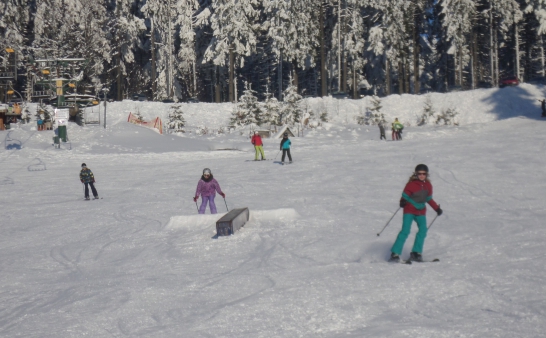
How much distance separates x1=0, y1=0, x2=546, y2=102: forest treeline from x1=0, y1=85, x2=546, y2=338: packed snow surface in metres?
25.3

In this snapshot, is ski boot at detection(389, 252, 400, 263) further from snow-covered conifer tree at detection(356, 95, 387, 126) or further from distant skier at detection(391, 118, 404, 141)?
snow-covered conifer tree at detection(356, 95, 387, 126)

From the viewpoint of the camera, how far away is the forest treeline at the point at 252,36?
50875mm

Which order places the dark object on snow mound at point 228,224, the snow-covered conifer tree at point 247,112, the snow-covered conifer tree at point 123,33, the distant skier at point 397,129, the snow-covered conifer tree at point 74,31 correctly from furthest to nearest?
1. the snow-covered conifer tree at point 123,33
2. the snow-covered conifer tree at point 74,31
3. the snow-covered conifer tree at point 247,112
4. the distant skier at point 397,129
5. the dark object on snow mound at point 228,224

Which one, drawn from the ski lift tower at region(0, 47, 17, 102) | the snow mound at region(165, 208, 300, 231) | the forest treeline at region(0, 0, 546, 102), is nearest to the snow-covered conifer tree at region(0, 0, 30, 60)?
the forest treeline at region(0, 0, 546, 102)

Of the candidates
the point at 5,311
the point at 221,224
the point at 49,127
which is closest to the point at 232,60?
the point at 49,127

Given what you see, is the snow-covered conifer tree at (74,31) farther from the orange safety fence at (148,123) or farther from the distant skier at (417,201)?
the distant skier at (417,201)

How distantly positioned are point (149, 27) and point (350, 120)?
1019 inches

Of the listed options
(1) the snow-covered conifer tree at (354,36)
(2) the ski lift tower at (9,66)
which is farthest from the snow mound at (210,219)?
(1) the snow-covered conifer tree at (354,36)

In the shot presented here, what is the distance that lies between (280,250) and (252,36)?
42.6 m

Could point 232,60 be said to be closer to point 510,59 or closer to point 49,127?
point 49,127

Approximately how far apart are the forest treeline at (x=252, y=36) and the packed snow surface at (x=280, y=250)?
2526cm

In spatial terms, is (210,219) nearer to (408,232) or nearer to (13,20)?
(408,232)

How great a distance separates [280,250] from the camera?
1020 cm

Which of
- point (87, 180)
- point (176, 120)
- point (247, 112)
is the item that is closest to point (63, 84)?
point (176, 120)
